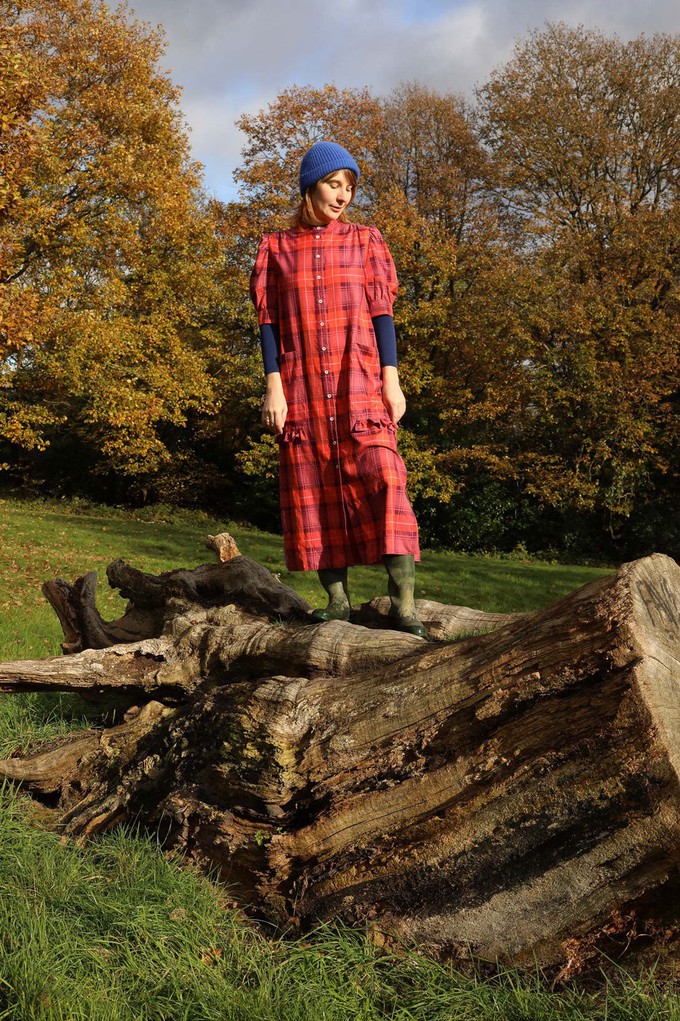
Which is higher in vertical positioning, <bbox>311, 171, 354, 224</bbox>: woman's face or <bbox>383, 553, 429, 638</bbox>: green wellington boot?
<bbox>311, 171, 354, 224</bbox>: woman's face

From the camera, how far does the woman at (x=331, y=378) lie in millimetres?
4855

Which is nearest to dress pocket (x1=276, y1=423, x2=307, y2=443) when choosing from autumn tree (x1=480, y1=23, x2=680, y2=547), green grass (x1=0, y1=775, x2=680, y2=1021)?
green grass (x1=0, y1=775, x2=680, y2=1021)

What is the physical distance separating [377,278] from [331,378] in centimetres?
63

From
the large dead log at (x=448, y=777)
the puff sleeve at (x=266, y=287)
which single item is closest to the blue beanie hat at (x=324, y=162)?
the puff sleeve at (x=266, y=287)

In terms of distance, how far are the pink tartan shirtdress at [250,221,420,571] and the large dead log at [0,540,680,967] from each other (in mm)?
758

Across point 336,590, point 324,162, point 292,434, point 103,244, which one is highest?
point 103,244

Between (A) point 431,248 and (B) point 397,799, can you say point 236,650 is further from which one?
(A) point 431,248

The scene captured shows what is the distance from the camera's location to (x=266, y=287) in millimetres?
5137

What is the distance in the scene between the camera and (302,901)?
3334 millimetres

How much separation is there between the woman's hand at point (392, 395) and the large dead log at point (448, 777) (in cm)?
133

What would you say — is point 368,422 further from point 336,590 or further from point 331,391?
point 336,590

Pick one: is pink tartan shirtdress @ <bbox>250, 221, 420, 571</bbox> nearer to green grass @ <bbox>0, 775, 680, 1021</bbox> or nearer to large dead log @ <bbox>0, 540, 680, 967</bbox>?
large dead log @ <bbox>0, 540, 680, 967</bbox>

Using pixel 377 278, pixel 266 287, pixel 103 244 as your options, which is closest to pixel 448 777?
pixel 377 278

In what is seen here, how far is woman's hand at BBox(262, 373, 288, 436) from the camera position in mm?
4980
